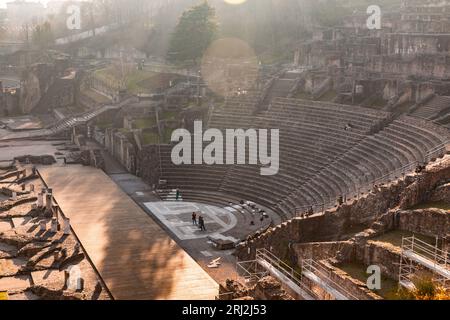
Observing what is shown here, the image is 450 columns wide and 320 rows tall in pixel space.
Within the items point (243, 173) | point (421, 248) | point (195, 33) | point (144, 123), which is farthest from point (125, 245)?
point (195, 33)

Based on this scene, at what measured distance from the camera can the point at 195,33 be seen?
64625 millimetres

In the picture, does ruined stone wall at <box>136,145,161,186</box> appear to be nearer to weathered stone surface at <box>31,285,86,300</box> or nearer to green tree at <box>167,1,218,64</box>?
weathered stone surface at <box>31,285,86,300</box>

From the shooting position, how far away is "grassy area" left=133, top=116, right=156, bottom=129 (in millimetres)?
52219

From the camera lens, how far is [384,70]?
48781 mm

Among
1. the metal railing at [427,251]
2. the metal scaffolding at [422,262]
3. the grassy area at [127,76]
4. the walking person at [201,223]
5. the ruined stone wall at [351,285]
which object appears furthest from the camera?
the grassy area at [127,76]

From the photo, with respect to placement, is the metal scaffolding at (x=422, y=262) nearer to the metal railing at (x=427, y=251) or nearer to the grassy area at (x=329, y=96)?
the metal railing at (x=427, y=251)

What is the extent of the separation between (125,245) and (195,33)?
118 feet

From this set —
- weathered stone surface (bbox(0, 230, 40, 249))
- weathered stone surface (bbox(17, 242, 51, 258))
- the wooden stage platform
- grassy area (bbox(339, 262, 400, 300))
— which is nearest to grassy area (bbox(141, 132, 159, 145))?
the wooden stage platform

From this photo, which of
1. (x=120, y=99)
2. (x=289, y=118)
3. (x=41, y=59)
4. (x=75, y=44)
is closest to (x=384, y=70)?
(x=289, y=118)

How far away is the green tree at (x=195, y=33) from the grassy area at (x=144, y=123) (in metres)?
13.7

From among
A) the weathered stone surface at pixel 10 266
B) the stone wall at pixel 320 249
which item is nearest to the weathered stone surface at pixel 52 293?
the weathered stone surface at pixel 10 266

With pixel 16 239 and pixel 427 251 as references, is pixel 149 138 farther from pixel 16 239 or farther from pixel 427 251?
pixel 427 251

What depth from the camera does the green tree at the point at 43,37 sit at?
98.8 m
